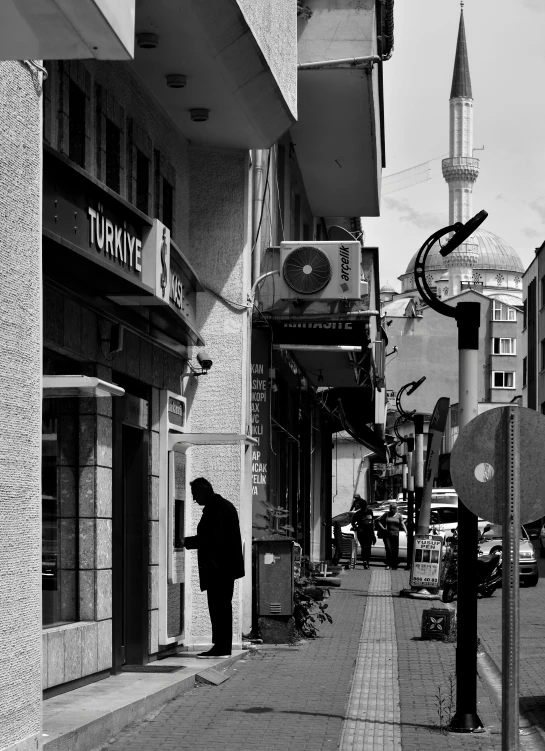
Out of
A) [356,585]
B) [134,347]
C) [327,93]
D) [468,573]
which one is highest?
[327,93]

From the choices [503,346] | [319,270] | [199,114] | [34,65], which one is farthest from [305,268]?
[503,346]

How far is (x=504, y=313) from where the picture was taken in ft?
328

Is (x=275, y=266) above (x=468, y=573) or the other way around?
above

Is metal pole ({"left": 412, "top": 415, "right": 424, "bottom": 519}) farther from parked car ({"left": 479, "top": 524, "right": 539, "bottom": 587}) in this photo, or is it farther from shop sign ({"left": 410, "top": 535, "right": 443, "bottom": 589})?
shop sign ({"left": 410, "top": 535, "right": 443, "bottom": 589})

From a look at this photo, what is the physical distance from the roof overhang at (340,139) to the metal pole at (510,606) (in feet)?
34.0

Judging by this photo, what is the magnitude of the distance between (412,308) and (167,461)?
8202 cm

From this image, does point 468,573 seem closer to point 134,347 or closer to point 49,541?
point 49,541

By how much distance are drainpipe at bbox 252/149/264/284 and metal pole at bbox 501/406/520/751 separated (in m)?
8.75

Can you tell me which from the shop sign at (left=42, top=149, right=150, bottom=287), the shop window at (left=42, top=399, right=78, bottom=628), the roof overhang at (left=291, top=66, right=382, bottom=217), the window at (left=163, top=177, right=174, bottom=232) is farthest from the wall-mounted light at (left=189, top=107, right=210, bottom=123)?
the roof overhang at (left=291, top=66, right=382, bottom=217)

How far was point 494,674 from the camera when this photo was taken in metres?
13.0

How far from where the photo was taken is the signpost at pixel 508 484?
679cm

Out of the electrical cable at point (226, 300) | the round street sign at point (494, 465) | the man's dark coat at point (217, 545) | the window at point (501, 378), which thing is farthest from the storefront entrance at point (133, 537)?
the window at point (501, 378)

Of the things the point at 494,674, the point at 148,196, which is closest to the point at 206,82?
the point at 148,196

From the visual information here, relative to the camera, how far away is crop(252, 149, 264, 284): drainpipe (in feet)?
50.8
